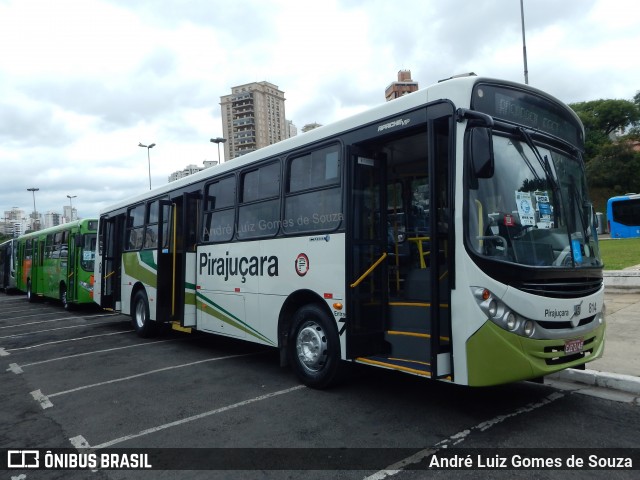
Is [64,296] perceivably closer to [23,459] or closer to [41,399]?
[41,399]

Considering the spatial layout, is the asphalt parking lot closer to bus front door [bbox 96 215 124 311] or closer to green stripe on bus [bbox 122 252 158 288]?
green stripe on bus [bbox 122 252 158 288]

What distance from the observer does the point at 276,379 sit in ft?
21.0

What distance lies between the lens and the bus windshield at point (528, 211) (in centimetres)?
422

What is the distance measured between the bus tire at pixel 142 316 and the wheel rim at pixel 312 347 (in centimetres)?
514

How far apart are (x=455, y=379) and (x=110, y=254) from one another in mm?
10308

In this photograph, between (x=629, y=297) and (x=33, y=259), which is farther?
(x=33, y=259)

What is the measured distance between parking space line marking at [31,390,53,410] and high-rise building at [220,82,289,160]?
67338mm

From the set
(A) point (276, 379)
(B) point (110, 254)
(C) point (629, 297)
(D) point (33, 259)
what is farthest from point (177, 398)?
(D) point (33, 259)

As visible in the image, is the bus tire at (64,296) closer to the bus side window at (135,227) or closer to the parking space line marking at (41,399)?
the bus side window at (135,227)

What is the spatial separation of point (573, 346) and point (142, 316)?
28.3 ft

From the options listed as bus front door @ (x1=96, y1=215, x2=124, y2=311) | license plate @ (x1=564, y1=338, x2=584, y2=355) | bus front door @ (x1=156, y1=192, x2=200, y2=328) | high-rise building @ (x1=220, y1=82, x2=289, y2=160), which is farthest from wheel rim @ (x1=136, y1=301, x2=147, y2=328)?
high-rise building @ (x1=220, y1=82, x2=289, y2=160)

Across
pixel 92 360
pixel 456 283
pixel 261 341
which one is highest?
pixel 456 283

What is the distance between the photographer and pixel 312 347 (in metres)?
5.77

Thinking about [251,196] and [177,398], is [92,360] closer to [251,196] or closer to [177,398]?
[177,398]
